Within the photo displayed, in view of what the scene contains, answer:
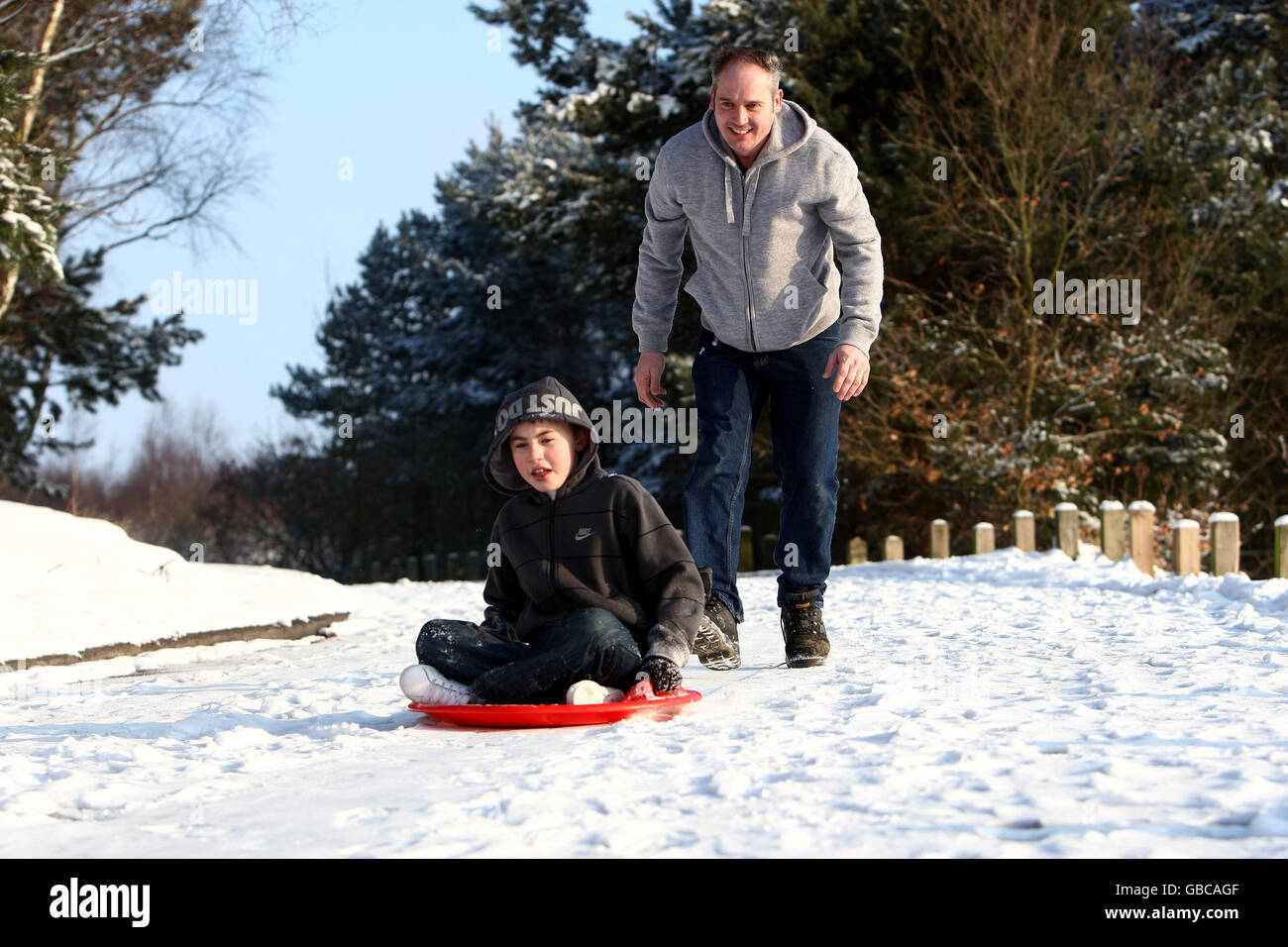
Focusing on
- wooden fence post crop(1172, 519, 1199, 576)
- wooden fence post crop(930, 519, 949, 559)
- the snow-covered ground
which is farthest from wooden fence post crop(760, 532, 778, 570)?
the snow-covered ground

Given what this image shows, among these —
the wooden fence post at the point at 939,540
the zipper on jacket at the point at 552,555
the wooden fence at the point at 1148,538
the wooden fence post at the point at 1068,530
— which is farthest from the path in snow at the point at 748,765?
the wooden fence post at the point at 939,540

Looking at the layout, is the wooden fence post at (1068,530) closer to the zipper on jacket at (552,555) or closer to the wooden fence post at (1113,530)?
the wooden fence post at (1113,530)

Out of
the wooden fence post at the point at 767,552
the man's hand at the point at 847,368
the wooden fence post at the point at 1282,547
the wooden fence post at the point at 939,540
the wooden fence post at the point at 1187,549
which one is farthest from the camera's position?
the wooden fence post at the point at 767,552

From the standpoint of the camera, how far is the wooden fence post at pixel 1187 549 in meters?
9.12

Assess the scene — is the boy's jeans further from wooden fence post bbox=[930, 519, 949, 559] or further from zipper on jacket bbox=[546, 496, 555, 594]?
wooden fence post bbox=[930, 519, 949, 559]

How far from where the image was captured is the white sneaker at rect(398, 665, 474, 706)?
12.0 feet

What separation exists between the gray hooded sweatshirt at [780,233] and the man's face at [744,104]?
0.27 feet

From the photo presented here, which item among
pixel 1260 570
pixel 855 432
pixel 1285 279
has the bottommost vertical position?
pixel 1260 570

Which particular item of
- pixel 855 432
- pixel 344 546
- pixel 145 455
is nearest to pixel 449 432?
pixel 344 546

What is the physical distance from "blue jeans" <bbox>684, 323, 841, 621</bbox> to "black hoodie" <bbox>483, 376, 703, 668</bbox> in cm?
89

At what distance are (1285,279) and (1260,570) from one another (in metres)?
3.69

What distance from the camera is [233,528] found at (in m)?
28.0

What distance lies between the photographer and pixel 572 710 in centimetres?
342
